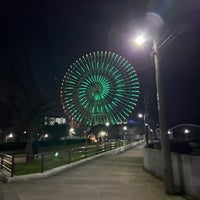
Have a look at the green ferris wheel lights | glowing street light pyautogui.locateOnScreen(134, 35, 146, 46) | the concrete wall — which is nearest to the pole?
the concrete wall

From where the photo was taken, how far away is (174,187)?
6.52m

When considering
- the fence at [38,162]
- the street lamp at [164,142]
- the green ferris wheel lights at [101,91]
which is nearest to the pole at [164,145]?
the street lamp at [164,142]

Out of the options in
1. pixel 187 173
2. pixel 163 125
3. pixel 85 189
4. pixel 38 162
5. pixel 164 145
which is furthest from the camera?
pixel 38 162

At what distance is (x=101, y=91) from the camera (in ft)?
118

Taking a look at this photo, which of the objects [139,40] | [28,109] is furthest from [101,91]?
[139,40]

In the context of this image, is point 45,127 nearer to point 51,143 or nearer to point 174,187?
point 51,143

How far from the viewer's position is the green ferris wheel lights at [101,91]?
1375 inches

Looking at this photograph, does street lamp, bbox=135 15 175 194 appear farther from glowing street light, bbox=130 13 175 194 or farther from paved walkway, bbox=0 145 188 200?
paved walkway, bbox=0 145 188 200

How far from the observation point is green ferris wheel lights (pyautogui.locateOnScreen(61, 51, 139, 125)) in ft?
115

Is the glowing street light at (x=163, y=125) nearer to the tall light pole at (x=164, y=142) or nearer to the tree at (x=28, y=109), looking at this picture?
the tall light pole at (x=164, y=142)

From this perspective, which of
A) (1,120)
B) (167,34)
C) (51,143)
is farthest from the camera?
(1,120)

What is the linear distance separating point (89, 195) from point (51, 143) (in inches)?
1379

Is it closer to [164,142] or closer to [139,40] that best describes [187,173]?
[164,142]

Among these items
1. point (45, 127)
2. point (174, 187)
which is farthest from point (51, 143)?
point (174, 187)
